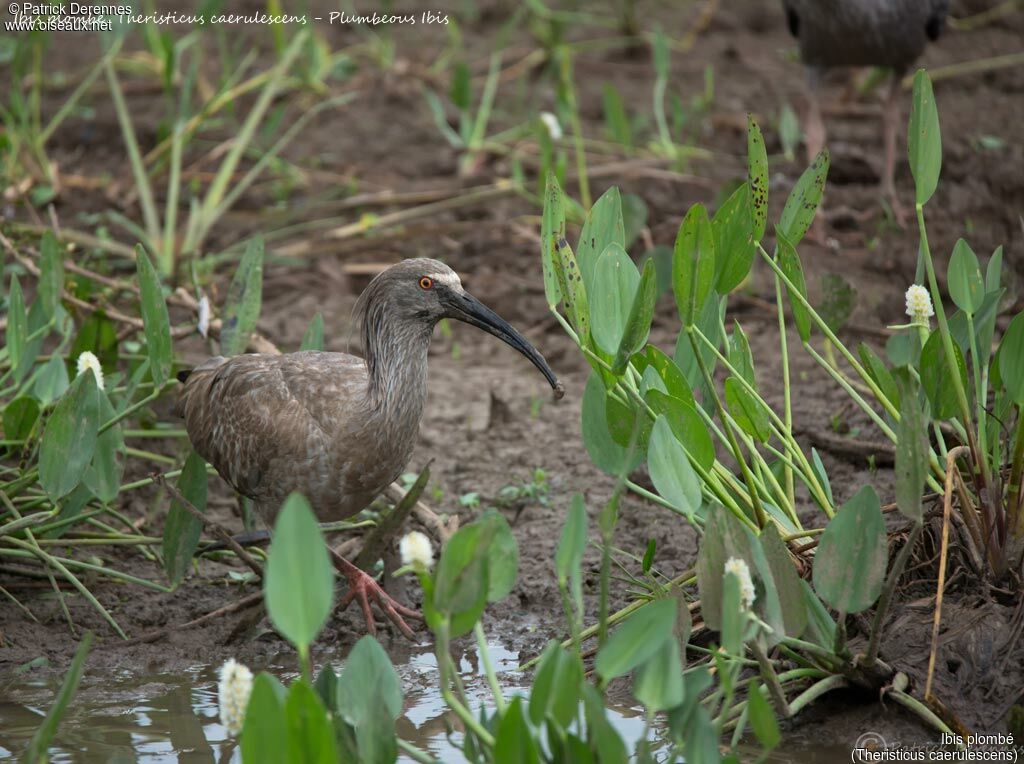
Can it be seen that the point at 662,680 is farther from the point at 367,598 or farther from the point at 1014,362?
the point at 367,598

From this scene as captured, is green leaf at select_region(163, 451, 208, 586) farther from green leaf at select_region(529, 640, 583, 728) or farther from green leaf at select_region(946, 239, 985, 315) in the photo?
green leaf at select_region(946, 239, 985, 315)

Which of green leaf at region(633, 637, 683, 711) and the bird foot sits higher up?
green leaf at region(633, 637, 683, 711)

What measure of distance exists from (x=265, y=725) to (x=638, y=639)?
0.84m

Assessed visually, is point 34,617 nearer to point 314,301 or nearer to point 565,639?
point 565,639

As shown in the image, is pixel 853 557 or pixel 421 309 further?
pixel 421 309

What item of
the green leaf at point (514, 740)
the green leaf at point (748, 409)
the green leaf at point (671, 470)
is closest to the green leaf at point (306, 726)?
the green leaf at point (514, 740)

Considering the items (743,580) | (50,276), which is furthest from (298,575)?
(50,276)

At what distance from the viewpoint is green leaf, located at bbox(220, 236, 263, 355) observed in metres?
5.22

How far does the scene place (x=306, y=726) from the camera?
9.20ft

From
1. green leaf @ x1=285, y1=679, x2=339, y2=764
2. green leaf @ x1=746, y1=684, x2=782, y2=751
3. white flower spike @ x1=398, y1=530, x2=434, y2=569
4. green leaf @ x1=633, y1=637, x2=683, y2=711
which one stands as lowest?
green leaf @ x1=746, y1=684, x2=782, y2=751

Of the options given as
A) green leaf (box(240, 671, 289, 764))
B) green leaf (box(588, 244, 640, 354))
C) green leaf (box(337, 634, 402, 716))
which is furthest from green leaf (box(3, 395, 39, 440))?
green leaf (box(240, 671, 289, 764))

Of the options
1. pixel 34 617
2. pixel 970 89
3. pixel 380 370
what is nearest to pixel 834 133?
pixel 970 89

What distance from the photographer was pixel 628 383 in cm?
393

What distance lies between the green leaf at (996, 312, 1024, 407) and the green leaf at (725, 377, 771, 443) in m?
0.70
